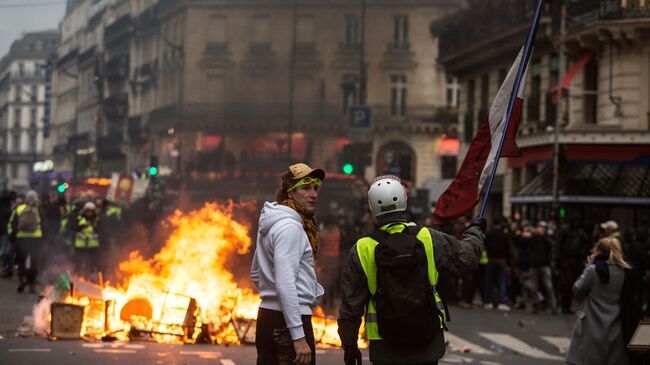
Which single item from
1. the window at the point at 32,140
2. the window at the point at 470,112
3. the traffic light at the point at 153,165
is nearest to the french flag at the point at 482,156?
the traffic light at the point at 153,165

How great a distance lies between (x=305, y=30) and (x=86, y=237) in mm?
9822

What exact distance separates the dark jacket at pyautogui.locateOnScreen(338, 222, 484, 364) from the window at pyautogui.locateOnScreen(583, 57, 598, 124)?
27.2 meters

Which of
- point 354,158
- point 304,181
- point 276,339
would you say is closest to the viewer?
point 276,339

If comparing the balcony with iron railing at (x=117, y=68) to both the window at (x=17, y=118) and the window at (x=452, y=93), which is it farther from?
the window at (x=17, y=118)

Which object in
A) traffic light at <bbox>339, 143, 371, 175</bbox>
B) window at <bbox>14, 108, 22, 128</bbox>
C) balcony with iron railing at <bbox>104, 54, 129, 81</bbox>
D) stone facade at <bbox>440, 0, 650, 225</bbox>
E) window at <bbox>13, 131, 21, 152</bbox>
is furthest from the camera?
window at <bbox>14, 108, 22, 128</bbox>

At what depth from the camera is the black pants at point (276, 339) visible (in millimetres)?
7160

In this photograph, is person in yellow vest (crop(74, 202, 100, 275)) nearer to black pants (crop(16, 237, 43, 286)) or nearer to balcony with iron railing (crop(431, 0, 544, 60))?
black pants (crop(16, 237, 43, 286))

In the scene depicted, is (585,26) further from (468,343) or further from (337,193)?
(468,343)

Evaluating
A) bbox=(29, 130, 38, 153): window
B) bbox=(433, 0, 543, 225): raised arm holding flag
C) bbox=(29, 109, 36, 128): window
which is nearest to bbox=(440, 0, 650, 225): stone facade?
bbox=(433, 0, 543, 225): raised arm holding flag

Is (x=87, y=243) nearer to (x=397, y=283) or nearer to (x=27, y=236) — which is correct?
(x=27, y=236)

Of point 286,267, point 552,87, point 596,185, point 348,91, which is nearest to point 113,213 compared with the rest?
point 348,91

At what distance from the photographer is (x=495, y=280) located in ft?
78.1

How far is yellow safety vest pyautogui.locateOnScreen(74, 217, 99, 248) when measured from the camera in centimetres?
2261

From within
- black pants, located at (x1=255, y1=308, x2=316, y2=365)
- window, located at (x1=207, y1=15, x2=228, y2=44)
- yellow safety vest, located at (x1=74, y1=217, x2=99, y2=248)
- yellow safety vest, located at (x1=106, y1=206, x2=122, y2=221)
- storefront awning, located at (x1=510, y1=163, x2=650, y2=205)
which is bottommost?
black pants, located at (x1=255, y1=308, x2=316, y2=365)
